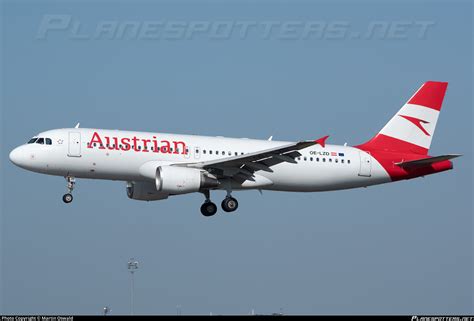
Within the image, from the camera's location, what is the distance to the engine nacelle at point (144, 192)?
57031 millimetres

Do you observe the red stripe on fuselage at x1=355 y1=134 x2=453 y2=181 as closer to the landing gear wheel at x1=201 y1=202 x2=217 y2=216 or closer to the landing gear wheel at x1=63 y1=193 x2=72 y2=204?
the landing gear wheel at x1=201 y1=202 x2=217 y2=216

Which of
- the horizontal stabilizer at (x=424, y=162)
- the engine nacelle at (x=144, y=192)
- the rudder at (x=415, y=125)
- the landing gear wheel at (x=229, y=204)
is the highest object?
the rudder at (x=415, y=125)

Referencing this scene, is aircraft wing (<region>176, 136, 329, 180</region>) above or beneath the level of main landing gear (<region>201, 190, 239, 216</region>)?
above

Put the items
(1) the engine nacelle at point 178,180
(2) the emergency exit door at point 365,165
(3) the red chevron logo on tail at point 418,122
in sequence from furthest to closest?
(3) the red chevron logo on tail at point 418,122, (2) the emergency exit door at point 365,165, (1) the engine nacelle at point 178,180

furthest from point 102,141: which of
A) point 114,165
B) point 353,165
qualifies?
Result: point 353,165

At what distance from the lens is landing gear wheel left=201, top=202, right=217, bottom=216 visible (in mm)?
56250

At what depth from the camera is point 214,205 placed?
185ft

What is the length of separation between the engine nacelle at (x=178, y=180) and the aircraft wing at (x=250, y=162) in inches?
24.1

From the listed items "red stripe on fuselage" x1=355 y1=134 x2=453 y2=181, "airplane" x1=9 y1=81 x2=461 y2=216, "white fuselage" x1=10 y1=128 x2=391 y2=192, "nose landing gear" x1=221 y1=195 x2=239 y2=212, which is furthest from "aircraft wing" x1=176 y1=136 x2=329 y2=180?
"red stripe on fuselage" x1=355 y1=134 x2=453 y2=181

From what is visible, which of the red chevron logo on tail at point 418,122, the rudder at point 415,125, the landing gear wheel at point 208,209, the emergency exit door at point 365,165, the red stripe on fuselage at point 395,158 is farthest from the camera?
the red chevron logo on tail at point 418,122

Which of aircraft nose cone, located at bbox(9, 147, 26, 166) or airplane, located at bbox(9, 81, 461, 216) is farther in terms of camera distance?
aircraft nose cone, located at bbox(9, 147, 26, 166)

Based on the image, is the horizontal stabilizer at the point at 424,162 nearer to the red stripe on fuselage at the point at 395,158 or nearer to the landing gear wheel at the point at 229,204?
the red stripe on fuselage at the point at 395,158

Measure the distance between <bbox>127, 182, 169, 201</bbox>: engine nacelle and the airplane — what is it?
54mm

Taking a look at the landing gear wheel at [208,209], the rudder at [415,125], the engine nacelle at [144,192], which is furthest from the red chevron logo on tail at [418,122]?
the engine nacelle at [144,192]
